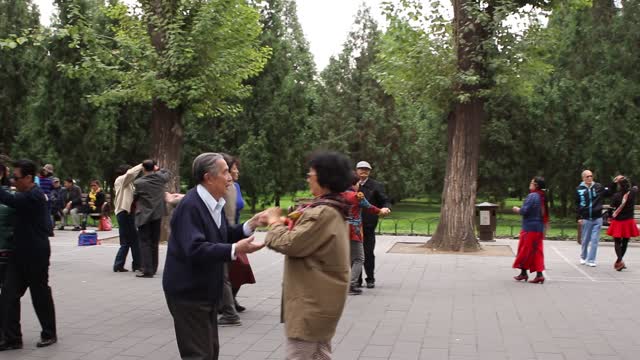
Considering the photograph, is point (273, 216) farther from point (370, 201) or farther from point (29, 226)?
point (370, 201)

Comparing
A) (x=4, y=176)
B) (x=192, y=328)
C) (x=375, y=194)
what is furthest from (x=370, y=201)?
(x=192, y=328)

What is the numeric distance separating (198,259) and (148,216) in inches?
286

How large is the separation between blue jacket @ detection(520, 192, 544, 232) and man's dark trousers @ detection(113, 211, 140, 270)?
631 cm

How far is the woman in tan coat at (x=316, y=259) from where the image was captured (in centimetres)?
372

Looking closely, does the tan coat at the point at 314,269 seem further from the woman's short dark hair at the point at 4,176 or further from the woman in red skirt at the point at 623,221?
the woman in red skirt at the point at 623,221

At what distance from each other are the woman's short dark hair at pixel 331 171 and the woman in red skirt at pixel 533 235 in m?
7.71

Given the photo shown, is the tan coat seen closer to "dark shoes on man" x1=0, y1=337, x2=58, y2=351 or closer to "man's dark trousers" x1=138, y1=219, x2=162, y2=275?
"dark shoes on man" x1=0, y1=337, x2=58, y2=351

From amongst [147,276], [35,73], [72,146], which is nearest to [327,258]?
[147,276]

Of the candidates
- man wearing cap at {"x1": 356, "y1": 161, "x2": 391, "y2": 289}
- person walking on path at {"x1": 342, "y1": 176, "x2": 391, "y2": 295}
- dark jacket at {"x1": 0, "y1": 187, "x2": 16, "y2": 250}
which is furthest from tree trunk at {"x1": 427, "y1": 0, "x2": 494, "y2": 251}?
dark jacket at {"x1": 0, "y1": 187, "x2": 16, "y2": 250}

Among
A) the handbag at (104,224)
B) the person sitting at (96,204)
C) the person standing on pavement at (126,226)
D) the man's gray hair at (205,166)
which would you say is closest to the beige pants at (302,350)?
the man's gray hair at (205,166)

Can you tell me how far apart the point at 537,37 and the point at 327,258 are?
13195 mm

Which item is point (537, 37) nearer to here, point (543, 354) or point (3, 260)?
point (543, 354)

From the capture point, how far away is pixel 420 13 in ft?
54.0

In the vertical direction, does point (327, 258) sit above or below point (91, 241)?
above
